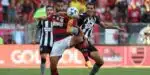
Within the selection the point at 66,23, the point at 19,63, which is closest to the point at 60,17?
the point at 66,23

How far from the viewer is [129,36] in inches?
812

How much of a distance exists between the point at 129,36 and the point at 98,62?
6788 mm

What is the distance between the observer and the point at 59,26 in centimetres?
1297

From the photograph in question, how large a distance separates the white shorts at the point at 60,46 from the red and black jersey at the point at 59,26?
10cm

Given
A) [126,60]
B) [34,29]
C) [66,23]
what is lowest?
[126,60]

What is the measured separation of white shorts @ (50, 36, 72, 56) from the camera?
41.4 ft

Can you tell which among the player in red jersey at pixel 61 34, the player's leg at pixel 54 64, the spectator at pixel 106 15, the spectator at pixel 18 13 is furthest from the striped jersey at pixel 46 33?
the spectator at pixel 106 15

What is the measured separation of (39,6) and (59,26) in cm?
869

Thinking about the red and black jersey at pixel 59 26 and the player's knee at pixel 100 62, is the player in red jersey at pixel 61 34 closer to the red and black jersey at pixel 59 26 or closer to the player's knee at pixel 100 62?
the red and black jersey at pixel 59 26

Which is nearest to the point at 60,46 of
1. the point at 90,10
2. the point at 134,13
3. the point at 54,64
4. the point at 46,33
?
the point at 54,64

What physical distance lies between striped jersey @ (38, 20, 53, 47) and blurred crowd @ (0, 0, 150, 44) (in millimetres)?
4207

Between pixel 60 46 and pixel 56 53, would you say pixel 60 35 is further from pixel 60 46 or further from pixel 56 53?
pixel 56 53

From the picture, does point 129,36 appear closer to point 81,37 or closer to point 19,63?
point 19,63

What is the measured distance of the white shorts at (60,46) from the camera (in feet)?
41.4
